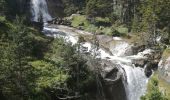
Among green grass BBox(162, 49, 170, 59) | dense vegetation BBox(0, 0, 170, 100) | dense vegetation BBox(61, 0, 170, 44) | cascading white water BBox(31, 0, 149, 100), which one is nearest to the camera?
dense vegetation BBox(0, 0, 170, 100)

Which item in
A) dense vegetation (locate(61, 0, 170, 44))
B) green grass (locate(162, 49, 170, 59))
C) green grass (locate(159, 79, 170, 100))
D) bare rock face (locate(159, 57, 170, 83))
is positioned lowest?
green grass (locate(159, 79, 170, 100))

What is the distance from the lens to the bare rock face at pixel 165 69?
174 feet

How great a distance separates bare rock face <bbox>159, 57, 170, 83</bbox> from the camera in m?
53.0

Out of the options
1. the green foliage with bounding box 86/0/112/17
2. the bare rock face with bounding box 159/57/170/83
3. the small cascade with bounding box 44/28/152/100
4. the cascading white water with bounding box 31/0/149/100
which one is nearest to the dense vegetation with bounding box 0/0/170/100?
the small cascade with bounding box 44/28/152/100

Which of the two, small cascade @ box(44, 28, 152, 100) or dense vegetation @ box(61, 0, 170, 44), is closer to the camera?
small cascade @ box(44, 28, 152, 100)

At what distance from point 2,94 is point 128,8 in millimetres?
57535

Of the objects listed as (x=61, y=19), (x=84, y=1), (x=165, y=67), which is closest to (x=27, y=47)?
(x=165, y=67)

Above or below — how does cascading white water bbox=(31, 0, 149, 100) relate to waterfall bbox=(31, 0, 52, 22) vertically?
below

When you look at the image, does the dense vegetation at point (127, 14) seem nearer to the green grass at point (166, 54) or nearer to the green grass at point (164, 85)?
the green grass at point (166, 54)

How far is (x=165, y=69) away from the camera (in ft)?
177

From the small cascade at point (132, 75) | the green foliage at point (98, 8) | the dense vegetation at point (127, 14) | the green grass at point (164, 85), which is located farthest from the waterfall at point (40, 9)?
the green grass at point (164, 85)

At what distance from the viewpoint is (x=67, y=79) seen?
141 ft

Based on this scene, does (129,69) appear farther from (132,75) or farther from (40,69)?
(40,69)

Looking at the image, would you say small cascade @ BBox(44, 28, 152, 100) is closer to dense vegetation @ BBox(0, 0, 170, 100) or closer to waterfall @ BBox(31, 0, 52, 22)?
dense vegetation @ BBox(0, 0, 170, 100)
